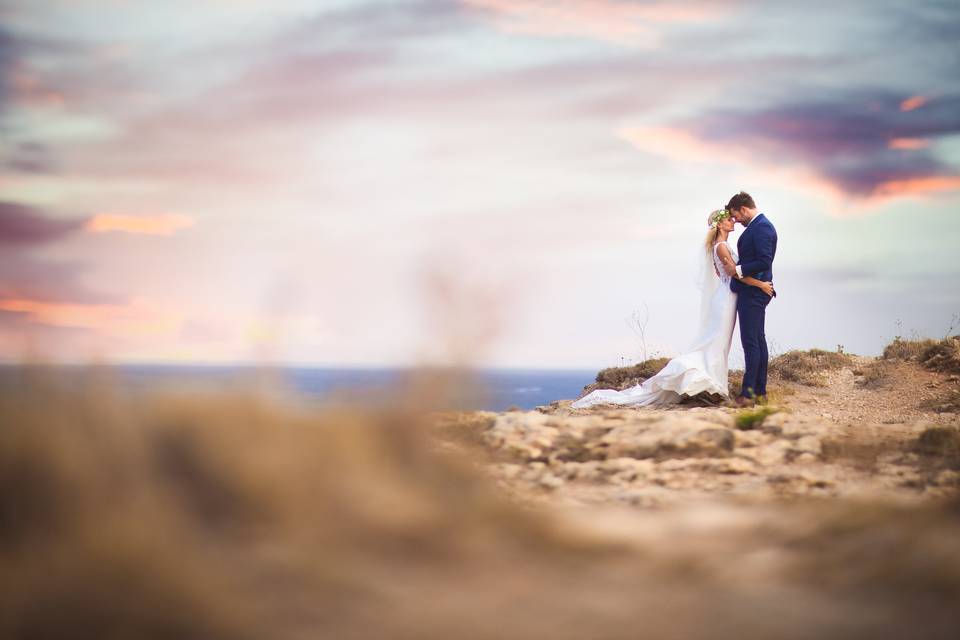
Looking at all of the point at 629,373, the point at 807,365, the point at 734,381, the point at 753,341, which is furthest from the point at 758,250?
the point at 807,365

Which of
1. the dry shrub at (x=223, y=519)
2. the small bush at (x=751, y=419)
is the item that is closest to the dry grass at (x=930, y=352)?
the small bush at (x=751, y=419)

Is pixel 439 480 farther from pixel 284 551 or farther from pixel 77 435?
pixel 77 435

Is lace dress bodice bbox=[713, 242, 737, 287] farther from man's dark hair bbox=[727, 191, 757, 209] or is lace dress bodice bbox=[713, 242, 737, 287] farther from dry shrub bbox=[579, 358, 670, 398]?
dry shrub bbox=[579, 358, 670, 398]

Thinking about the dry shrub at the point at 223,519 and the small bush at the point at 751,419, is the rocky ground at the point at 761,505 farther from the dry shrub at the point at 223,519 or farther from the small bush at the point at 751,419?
the dry shrub at the point at 223,519

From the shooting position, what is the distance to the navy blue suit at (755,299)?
38.1 ft

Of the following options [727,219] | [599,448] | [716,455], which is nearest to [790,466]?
[716,455]

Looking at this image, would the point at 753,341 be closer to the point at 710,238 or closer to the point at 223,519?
the point at 710,238

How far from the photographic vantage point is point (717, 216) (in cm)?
1242

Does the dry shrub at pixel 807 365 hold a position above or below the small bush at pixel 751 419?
above

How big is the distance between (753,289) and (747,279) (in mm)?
207

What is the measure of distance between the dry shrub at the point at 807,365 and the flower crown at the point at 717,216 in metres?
4.85

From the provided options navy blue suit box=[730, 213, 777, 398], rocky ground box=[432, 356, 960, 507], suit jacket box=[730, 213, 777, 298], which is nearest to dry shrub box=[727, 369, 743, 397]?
navy blue suit box=[730, 213, 777, 398]

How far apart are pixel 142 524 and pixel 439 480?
1483mm

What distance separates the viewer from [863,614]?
318cm
